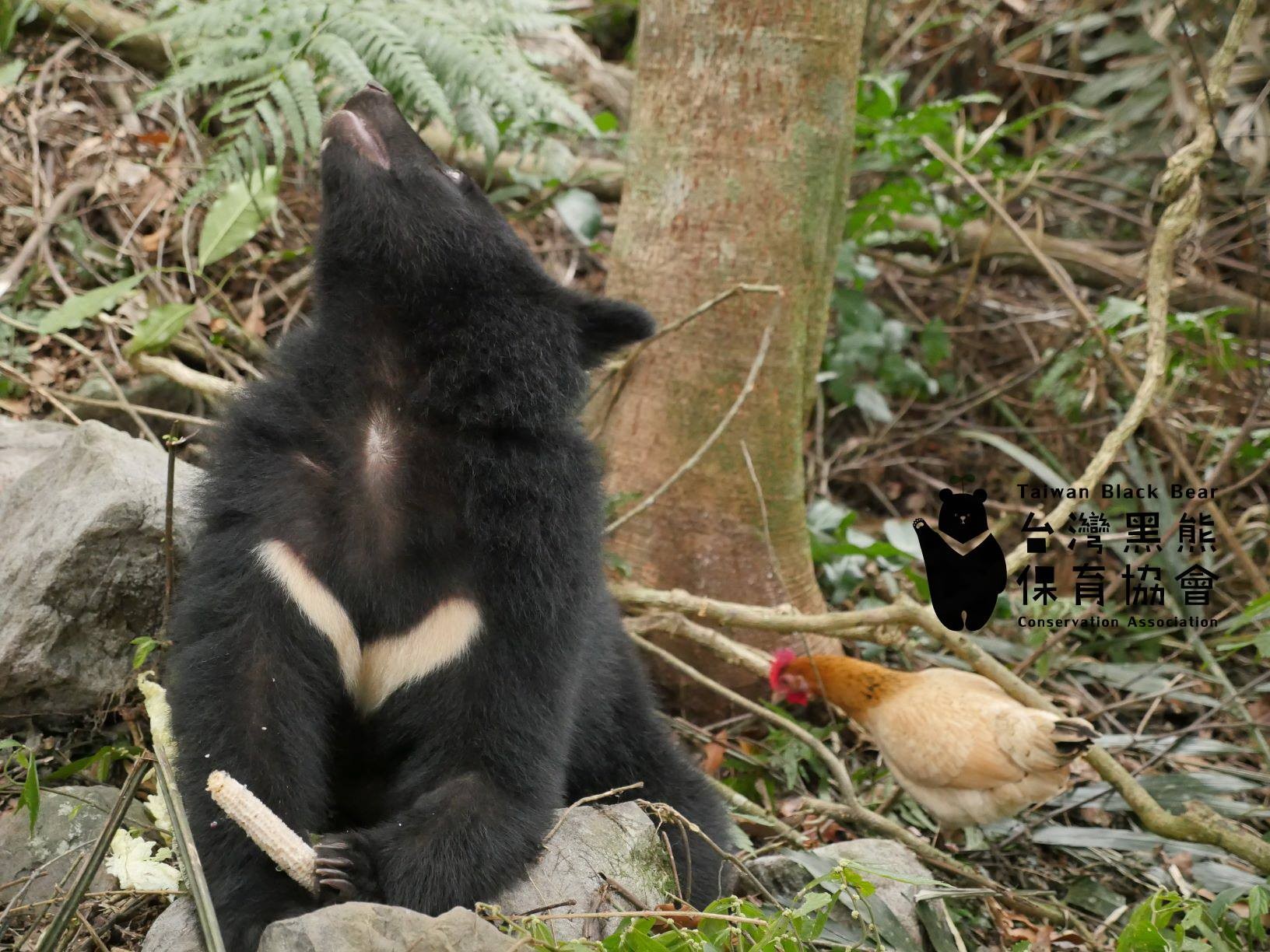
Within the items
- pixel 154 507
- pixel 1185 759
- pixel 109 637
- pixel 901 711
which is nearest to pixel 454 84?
pixel 154 507

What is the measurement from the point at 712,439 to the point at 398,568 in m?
1.52

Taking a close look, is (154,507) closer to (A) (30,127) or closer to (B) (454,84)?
(B) (454,84)

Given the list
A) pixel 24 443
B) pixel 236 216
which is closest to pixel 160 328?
pixel 24 443

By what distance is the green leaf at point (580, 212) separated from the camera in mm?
5031

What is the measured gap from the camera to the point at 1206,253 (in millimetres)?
5867

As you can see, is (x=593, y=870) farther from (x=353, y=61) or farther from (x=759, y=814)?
(x=353, y=61)

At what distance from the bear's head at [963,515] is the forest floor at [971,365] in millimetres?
139

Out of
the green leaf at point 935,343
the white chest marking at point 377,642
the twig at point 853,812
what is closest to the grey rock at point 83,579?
the white chest marking at point 377,642

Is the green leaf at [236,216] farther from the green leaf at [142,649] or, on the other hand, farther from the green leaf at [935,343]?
the green leaf at [935,343]

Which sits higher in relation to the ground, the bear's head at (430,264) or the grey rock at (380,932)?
the bear's head at (430,264)

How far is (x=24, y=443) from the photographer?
3646 millimetres

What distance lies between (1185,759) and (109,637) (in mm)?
3448

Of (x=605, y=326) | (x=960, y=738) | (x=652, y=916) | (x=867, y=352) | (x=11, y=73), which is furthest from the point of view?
(x=867, y=352)

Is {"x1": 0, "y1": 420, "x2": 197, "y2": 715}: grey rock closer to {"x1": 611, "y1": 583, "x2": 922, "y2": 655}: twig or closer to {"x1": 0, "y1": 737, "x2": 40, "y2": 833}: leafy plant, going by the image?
{"x1": 0, "y1": 737, "x2": 40, "y2": 833}: leafy plant
